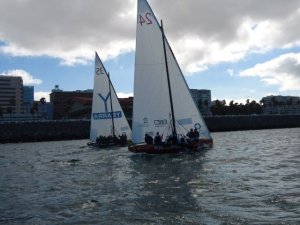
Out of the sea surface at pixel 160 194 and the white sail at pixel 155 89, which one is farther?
the white sail at pixel 155 89

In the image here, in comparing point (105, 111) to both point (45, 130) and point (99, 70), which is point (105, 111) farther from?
point (45, 130)

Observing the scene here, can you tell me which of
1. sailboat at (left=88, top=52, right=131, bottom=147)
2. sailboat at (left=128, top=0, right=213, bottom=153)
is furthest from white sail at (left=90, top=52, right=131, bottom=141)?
sailboat at (left=128, top=0, right=213, bottom=153)

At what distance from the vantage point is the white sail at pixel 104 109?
5553cm

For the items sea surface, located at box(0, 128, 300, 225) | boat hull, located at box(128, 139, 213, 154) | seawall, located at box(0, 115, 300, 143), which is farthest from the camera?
seawall, located at box(0, 115, 300, 143)

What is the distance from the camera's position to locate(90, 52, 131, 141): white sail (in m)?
55.5

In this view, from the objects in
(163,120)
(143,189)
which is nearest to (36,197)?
(143,189)

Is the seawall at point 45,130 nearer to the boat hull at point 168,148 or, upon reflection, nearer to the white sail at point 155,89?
the white sail at point 155,89

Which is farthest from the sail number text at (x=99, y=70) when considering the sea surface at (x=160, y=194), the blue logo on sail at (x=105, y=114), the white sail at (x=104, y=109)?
the sea surface at (x=160, y=194)

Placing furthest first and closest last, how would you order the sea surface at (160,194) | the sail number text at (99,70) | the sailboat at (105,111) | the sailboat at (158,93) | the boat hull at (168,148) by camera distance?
1. the sail number text at (99,70)
2. the sailboat at (105,111)
3. the sailboat at (158,93)
4. the boat hull at (168,148)
5. the sea surface at (160,194)

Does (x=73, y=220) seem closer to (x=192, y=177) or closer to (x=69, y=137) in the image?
(x=192, y=177)

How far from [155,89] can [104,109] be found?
19849mm

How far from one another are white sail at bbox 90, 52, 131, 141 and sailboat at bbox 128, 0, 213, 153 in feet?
57.1

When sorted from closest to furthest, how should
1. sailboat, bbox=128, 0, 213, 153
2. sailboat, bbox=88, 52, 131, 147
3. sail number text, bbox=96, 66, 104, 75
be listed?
sailboat, bbox=128, 0, 213, 153, sailboat, bbox=88, 52, 131, 147, sail number text, bbox=96, 66, 104, 75

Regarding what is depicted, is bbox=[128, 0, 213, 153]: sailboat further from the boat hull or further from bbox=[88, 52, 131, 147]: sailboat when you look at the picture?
bbox=[88, 52, 131, 147]: sailboat
